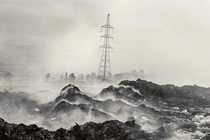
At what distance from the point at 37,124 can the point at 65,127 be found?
16339mm

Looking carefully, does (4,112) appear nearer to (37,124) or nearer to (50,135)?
(37,124)

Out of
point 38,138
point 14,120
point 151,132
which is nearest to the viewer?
point 38,138

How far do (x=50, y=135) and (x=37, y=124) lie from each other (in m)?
22.3

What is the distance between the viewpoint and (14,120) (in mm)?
189250

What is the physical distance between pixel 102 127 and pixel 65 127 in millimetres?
22262

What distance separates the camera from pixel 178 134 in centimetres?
17450

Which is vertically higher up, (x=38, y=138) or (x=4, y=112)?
(x=4, y=112)

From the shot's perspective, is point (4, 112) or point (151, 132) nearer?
point (151, 132)

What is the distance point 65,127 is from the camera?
597ft

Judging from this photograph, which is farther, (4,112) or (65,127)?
(4,112)

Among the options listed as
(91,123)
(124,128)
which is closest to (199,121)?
(124,128)

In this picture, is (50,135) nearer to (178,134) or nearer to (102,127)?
(102,127)

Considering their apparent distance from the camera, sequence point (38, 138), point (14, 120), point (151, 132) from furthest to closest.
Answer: point (14, 120), point (151, 132), point (38, 138)

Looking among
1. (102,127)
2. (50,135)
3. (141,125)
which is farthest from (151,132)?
(50,135)
